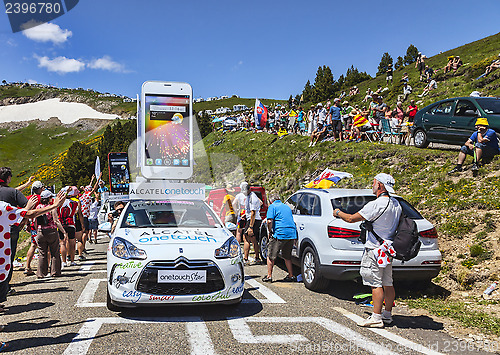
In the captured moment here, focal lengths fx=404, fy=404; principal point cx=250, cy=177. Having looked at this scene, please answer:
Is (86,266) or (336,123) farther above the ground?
(336,123)

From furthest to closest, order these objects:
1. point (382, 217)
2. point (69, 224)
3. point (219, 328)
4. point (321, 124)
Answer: point (321, 124) → point (69, 224) → point (382, 217) → point (219, 328)

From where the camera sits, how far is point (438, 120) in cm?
1320

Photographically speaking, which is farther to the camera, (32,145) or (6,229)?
(32,145)

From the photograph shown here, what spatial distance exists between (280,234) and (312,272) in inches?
42.2

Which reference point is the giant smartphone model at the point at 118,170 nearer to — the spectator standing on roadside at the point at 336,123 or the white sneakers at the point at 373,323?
the spectator standing on roadside at the point at 336,123

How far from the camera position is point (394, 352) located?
13.5 feet

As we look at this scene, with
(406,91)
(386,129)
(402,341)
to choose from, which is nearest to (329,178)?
(402,341)

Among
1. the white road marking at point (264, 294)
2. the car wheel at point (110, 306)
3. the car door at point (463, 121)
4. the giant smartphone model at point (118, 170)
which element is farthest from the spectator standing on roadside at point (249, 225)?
the giant smartphone model at point (118, 170)

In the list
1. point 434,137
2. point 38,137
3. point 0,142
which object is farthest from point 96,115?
point 434,137

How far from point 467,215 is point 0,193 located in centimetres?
862

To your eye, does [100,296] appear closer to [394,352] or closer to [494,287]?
[394,352]

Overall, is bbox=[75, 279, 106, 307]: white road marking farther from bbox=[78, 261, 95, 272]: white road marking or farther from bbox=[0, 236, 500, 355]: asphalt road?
bbox=[78, 261, 95, 272]: white road marking

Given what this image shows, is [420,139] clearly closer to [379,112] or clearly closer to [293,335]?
[379,112]

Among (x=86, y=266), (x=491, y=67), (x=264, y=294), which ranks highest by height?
(x=491, y=67)
